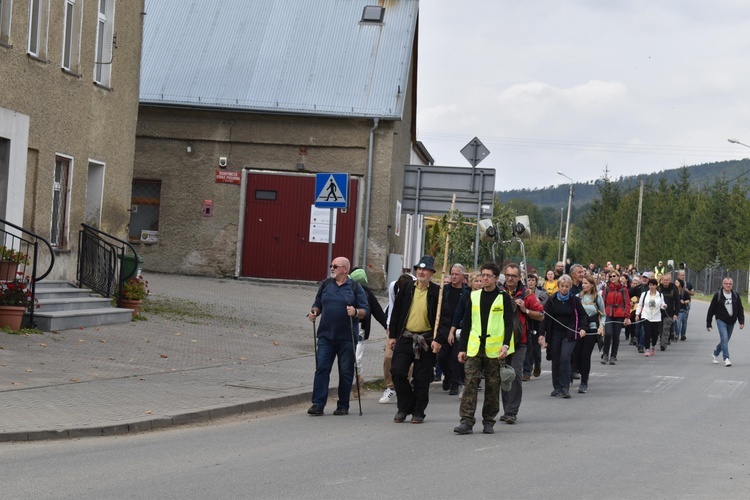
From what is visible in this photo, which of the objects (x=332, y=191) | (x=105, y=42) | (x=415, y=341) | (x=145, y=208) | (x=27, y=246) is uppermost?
(x=105, y=42)

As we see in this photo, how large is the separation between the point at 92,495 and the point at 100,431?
9.20ft

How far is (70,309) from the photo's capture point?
1814 cm

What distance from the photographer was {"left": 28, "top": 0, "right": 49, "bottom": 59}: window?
1847 cm

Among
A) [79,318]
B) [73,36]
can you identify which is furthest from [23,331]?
[73,36]

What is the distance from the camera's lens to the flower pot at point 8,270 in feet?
53.2

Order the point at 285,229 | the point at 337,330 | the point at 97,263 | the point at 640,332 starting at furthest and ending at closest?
the point at 285,229, the point at 640,332, the point at 97,263, the point at 337,330

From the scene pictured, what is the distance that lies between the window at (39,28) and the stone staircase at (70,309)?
3.87 meters

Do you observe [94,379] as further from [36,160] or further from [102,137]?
[102,137]

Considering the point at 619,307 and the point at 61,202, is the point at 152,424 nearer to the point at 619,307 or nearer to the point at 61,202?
the point at 61,202

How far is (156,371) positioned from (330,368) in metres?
2.72

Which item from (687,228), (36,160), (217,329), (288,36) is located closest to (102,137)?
(36,160)

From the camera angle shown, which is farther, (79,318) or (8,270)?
(79,318)

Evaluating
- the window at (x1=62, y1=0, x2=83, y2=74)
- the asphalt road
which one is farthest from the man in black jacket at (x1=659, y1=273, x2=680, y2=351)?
the window at (x1=62, y1=0, x2=83, y2=74)

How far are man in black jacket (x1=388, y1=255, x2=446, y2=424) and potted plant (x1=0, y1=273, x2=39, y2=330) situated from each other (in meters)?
6.24
